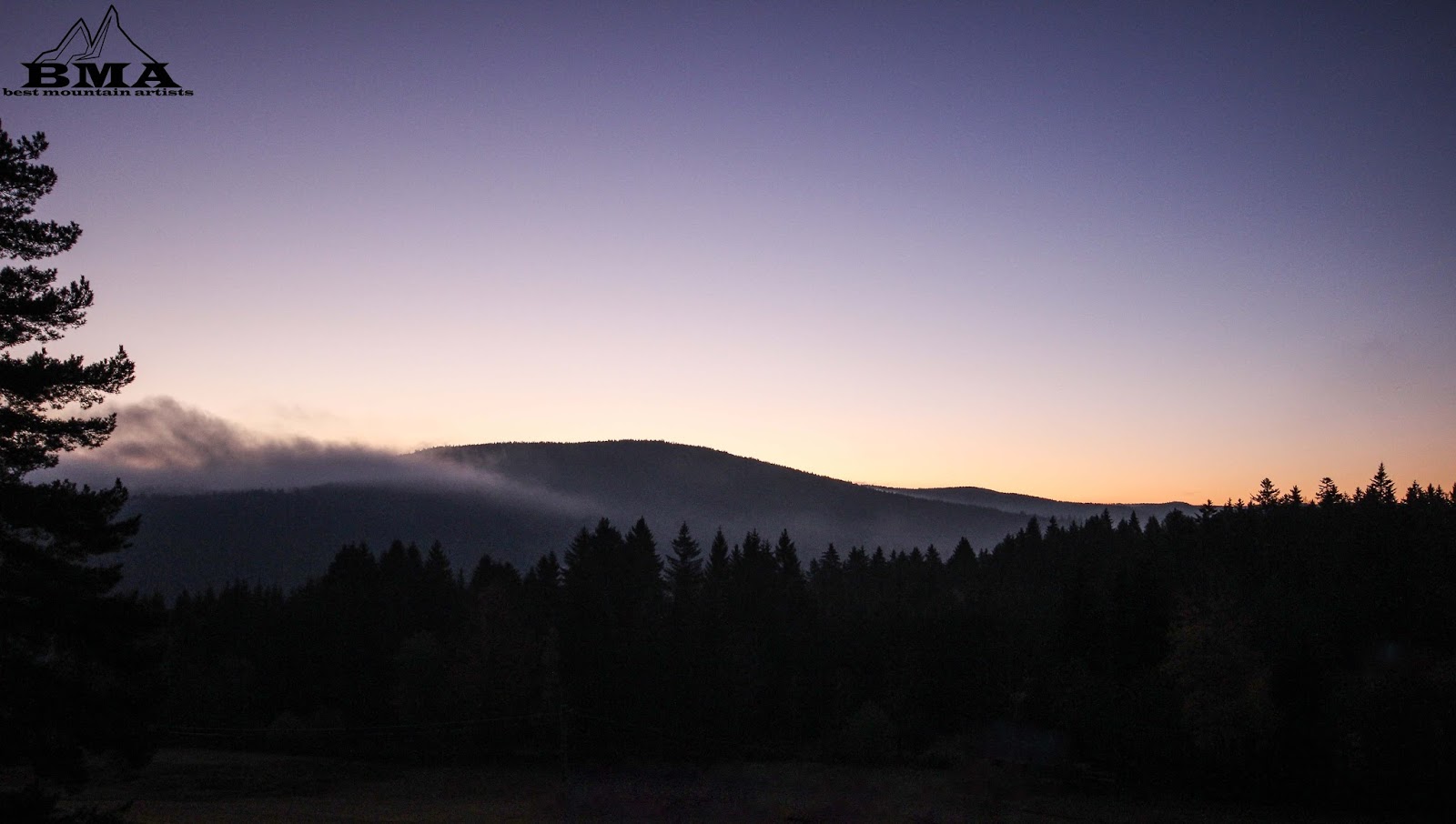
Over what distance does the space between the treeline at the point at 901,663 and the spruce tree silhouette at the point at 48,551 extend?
1378 inches

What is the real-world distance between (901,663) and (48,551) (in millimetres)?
69128

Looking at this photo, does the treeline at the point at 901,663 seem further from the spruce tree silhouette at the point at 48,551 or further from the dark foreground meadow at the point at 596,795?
the spruce tree silhouette at the point at 48,551

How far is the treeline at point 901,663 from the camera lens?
5697 cm

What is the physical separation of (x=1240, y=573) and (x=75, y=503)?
8826 cm

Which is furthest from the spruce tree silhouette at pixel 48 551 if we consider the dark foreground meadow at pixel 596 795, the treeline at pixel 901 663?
the treeline at pixel 901 663

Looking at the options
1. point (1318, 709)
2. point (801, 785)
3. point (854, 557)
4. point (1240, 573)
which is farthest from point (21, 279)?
point (854, 557)

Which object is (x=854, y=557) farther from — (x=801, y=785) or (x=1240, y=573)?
(x=801, y=785)

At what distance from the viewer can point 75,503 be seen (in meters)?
17.2

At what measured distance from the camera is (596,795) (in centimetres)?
5584

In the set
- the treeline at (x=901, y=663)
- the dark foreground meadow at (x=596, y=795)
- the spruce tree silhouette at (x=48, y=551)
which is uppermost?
the spruce tree silhouette at (x=48, y=551)

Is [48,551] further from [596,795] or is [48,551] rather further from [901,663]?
[901,663]

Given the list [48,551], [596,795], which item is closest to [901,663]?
[596,795]

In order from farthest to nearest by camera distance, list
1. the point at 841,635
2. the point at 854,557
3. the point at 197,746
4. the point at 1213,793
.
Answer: the point at 854,557, the point at 841,635, the point at 197,746, the point at 1213,793

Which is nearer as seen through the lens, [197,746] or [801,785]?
[801,785]
